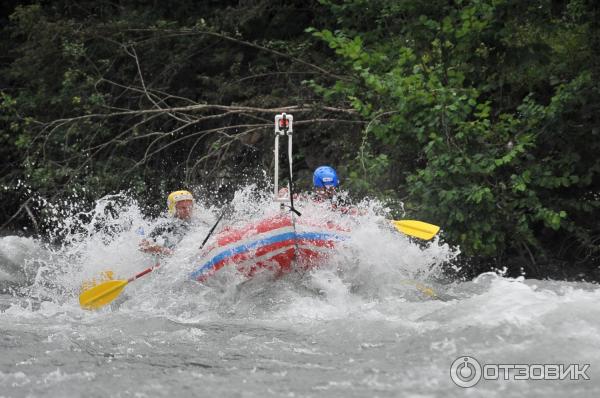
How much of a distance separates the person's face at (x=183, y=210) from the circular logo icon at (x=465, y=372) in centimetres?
429

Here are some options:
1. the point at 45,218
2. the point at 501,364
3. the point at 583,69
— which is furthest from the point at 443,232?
the point at 45,218

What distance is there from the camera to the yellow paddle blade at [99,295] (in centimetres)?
687

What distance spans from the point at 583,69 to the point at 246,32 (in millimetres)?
5558

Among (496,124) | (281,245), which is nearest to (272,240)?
(281,245)

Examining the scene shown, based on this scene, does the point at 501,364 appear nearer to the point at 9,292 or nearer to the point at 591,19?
the point at 591,19

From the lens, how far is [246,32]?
11922 mm

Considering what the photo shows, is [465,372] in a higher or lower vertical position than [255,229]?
lower

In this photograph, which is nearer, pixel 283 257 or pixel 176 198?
pixel 283 257

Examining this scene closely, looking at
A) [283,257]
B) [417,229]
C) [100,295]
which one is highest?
[417,229]

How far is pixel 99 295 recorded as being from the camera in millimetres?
6918

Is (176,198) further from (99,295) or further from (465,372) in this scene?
(465,372)

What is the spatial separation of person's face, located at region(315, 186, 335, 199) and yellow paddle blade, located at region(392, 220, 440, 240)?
64cm

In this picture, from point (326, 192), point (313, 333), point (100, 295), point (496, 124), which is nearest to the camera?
point (313, 333)

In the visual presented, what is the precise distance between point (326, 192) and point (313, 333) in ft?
7.21
